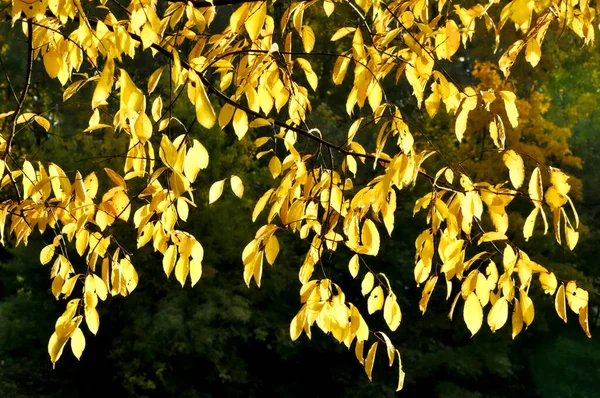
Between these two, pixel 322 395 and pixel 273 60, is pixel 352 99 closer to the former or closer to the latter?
pixel 273 60

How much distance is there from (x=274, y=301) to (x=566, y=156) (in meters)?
4.81

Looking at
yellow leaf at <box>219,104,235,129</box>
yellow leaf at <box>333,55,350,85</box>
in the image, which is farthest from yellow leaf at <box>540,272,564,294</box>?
yellow leaf at <box>219,104,235,129</box>

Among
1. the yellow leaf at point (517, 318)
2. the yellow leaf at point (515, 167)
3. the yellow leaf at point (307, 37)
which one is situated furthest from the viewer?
the yellow leaf at point (307, 37)

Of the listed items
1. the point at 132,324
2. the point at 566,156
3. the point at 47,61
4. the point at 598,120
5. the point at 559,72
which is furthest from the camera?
the point at 559,72

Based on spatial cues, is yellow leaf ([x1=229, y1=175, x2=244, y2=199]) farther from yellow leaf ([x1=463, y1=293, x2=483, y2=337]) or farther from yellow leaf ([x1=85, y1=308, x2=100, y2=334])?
Result: yellow leaf ([x1=463, y1=293, x2=483, y2=337])

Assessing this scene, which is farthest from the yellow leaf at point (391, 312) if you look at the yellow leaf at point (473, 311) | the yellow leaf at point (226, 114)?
the yellow leaf at point (226, 114)

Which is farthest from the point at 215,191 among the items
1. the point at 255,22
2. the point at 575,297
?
the point at 575,297

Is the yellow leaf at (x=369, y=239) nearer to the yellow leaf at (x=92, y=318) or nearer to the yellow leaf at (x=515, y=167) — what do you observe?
the yellow leaf at (x=515, y=167)

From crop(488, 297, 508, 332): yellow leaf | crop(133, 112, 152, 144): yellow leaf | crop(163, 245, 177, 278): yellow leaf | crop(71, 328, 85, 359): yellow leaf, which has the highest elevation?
crop(133, 112, 152, 144): yellow leaf

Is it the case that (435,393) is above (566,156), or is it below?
below

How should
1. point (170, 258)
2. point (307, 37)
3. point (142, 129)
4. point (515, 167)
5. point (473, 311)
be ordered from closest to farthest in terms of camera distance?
1. point (142, 129)
2. point (515, 167)
3. point (473, 311)
4. point (170, 258)
5. point (307, 37)

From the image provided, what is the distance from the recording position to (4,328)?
10.5 m

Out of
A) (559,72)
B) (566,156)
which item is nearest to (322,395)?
(566,156)

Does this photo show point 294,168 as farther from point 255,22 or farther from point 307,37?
point 255,22
